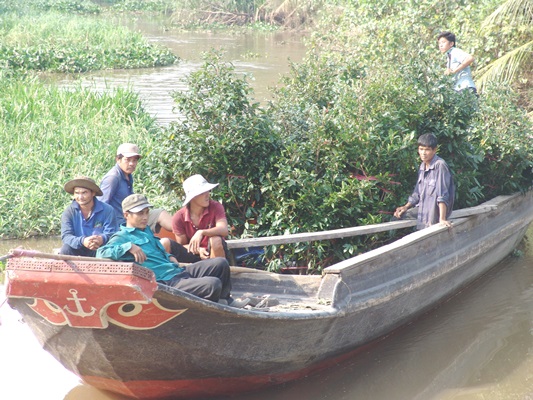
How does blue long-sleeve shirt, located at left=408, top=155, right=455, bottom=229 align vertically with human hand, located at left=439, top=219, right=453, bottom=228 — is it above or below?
above

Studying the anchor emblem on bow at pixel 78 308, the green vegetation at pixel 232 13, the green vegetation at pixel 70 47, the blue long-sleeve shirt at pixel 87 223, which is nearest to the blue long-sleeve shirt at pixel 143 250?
the anchor emblem on bow at pixel 78 308

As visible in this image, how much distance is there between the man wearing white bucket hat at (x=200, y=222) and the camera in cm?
513

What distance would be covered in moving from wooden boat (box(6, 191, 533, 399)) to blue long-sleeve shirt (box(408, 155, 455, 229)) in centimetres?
20

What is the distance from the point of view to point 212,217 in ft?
17.2

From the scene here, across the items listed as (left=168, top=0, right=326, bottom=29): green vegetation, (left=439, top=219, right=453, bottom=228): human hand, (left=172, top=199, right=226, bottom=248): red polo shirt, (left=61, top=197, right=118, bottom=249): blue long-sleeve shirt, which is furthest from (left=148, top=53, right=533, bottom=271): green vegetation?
(left=168, top=0, right=326, bottom=29): green vegetation

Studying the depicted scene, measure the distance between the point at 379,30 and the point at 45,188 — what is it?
20.3 feet

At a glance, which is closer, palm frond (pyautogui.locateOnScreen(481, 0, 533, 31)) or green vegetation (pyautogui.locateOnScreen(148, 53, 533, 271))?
green vegetation (pyautogui.locateOnScreen(148, 53, 533, 271))

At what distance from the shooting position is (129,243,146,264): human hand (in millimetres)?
4207

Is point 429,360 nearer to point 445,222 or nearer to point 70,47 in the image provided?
point 445,222

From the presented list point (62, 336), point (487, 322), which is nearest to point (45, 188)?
point (62, 336)

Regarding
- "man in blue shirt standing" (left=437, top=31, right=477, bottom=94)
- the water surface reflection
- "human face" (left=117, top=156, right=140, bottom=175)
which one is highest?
"man in blue shirt standing" (left=437, top=31, right=477, bottom=94)

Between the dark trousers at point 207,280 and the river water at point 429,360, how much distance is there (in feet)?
2.72

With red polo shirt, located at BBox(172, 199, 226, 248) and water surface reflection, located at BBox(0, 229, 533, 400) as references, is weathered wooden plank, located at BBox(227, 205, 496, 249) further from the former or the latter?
water surface reflection, located at BBox(0, 229, 533, 400)

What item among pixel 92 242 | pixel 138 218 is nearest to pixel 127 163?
pixel 92 242
